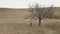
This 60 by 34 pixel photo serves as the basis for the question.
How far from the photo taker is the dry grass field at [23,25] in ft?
8.64

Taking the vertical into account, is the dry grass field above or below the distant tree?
below

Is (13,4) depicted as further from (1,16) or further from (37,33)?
(37,33)

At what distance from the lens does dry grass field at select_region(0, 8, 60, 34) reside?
2.63 metres

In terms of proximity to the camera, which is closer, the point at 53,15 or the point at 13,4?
the point at 53,15

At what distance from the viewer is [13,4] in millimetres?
3334

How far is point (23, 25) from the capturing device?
108 inches

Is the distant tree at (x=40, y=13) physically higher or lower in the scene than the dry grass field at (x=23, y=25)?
higher

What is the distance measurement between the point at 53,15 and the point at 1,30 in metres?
0.83

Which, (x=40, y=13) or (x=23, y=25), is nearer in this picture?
(x=40, y=13)

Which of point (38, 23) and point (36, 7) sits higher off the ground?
point (36, 7)

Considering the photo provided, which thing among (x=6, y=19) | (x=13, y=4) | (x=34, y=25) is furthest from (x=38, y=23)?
(x=13, y=4)

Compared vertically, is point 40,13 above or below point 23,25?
above

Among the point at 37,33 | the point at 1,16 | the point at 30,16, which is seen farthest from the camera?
the point at 1,16

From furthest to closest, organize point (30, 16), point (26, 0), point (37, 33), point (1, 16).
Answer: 1. point (26, 0)
2. point (1, 16)
3. point (30, 16)
4. point (37, 33)
